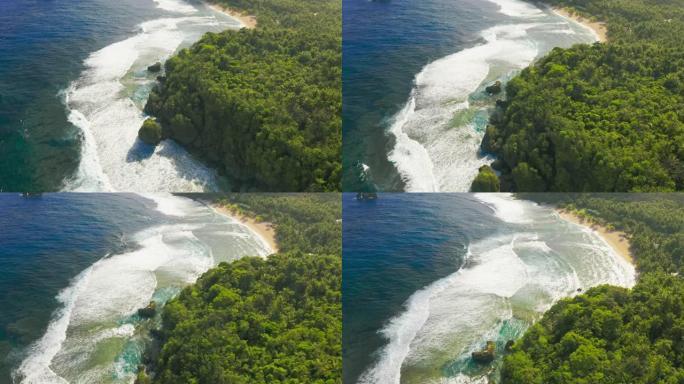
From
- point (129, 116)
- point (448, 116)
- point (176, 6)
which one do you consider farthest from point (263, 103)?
point (176, 6)

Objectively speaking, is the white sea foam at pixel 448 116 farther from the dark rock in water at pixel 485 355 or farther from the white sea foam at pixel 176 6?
the white sea foam at pixel 176 6

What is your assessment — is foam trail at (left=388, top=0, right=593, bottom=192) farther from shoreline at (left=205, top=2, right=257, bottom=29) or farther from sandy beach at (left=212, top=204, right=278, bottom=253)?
shoreline at (left=205, top=2, right=257, bottom=29)

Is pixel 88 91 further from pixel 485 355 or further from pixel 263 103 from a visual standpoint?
pixel 485 355

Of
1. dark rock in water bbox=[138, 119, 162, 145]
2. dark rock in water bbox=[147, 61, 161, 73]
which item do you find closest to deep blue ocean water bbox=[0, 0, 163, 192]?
dark rock in water bbox=[138, 119, 162, 145]

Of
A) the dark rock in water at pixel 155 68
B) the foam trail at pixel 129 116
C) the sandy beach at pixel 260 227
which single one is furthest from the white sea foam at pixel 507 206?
the dark rock in water at pixel 155 68

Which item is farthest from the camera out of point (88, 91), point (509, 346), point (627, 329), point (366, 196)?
point (88, 91)

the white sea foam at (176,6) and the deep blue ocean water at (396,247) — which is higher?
the white sea foam at (176,6)

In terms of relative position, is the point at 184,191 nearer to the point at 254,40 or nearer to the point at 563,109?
the point at 254,40
